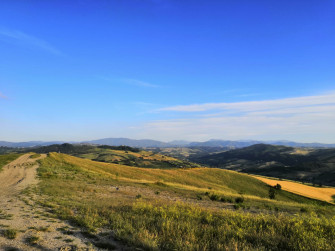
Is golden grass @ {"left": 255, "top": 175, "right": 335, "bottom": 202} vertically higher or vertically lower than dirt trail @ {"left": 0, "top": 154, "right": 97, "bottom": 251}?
lower

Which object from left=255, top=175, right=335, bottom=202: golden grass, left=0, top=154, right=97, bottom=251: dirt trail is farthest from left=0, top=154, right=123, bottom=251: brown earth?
left=255, top=175, right=335, bottom=202: golden grass

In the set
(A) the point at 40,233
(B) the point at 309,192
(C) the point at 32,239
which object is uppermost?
(C) the point at 32,239

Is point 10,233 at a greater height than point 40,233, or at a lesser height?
greater

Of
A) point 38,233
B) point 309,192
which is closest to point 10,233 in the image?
point 38,233

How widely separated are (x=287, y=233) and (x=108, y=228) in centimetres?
776

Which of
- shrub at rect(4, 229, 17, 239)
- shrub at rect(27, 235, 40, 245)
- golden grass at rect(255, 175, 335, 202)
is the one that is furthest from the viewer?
golden grass at rect(255, 175, 335, 202)

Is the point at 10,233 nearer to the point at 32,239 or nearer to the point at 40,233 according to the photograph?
the point at 40,233

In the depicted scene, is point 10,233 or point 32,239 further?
point 10,233

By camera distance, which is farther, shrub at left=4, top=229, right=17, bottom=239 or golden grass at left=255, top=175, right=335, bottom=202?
golden grass at left=255, top=175, right=335, bottom=202

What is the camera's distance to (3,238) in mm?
7895

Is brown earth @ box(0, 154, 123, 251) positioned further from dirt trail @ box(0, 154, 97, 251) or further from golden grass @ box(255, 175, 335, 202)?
golden grass @ box(255, 175, 335, 202)

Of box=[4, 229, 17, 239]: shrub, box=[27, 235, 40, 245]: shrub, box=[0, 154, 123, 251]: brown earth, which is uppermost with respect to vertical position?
box=[4, 229, 17, 239]: shrub

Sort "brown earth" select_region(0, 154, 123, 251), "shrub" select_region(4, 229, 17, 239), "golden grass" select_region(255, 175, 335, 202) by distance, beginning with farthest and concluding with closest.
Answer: "golden grass" select_region(255, 175, 335, 202) < "shrub" select_region(4, 229, 17, 239) < "brown earth" select_region(0, 154, 123, 251)

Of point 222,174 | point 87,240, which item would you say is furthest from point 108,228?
point 222,174
